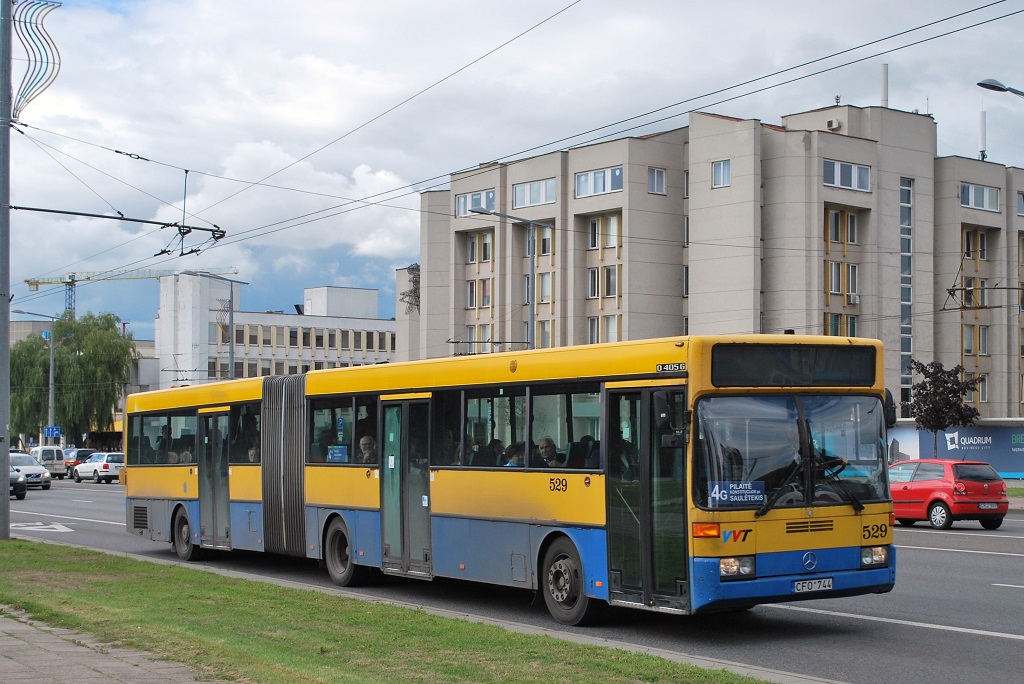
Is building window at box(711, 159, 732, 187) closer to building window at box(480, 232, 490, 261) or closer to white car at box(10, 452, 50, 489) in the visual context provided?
building window at box(480, 232, 490, 261)

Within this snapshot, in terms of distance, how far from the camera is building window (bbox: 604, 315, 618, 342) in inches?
2666

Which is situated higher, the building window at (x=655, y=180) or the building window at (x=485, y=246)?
the building window at (x=655, y=180)

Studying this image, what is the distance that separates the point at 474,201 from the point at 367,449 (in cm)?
5765

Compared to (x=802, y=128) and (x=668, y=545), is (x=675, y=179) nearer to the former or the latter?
(x=802, y=128)

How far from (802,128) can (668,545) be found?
5822cm

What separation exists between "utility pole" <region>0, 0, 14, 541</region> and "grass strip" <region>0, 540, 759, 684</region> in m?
6.65

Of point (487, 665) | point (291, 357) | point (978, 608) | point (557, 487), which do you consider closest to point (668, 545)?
point (557, 487)

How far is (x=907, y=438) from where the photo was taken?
180 feet

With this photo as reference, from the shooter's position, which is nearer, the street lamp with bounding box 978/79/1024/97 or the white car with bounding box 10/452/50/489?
the street lamp with bounding box 978/79/1024/97

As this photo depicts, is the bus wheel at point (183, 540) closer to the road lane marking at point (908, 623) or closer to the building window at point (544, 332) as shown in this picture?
the road lane marking at point (908, 623)

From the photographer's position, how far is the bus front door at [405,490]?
591 inches

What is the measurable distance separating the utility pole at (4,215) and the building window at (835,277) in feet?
160

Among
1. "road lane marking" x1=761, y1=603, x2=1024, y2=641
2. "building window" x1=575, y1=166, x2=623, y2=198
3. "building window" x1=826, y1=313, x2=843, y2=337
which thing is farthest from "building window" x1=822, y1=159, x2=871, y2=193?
"road lane marking" x1=761, y1=603, x2=1024, y2=641

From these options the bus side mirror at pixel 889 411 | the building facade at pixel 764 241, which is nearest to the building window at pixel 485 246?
the building facade at pixel 764 241
